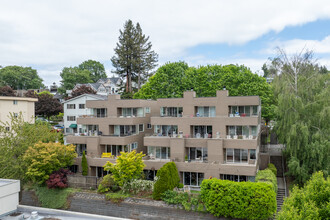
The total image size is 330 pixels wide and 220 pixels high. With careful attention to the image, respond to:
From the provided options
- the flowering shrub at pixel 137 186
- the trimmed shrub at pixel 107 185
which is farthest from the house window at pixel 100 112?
the flowering shrub at pixel 137 186


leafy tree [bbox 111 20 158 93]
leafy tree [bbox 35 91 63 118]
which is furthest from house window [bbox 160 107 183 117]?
leafy tree [bbox 35 91 63 118]

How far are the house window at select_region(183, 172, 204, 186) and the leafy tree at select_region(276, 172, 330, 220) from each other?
40.4 feet

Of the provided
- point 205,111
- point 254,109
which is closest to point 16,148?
point 205,111

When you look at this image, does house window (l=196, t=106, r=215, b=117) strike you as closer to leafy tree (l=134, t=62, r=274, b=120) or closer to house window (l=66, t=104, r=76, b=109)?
leafy tree (l=134, t=62, r=274, b=120)

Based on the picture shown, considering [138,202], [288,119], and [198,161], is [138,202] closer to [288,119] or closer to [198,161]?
[198,161]

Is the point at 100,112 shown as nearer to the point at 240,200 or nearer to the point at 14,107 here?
the point at 14,107

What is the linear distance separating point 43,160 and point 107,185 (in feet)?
24.3

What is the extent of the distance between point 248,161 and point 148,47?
3996cm

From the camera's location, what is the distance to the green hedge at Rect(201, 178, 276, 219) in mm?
21406

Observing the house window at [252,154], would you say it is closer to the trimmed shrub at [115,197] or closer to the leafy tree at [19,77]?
the trimmed shrub at [115,197]

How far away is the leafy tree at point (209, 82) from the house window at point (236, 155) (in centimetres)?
1567

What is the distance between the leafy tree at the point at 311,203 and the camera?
13938 mm

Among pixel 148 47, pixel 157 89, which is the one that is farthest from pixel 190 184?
pixel 148 47

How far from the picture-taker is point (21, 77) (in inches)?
3575
